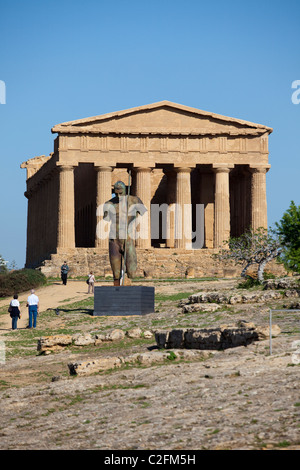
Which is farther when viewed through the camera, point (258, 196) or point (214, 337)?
point (258, 196)

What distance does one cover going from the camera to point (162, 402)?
16656 mm

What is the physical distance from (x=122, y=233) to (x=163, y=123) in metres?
38.0

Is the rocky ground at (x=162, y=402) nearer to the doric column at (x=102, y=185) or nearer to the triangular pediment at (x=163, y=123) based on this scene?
the doric column at (x=102, y=185)

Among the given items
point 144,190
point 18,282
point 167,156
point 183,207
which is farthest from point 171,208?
point 18,282

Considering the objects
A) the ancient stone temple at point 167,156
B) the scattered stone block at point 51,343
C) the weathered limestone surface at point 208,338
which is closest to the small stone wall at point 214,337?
the weathered limestone surface at point 208,338

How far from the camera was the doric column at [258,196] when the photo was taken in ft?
248

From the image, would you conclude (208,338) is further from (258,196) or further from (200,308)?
(258,196)

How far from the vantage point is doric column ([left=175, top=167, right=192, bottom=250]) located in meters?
75.3

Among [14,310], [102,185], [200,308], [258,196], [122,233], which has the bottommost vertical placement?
[14,310]

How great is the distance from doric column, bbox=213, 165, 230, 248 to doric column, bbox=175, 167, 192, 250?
2307 mm

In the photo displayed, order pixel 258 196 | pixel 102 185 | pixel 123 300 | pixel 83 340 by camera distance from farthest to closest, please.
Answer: pixel 258 196
pixel 102 185
pixel 123 300
pixel 83 340

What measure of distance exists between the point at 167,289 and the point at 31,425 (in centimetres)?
3431

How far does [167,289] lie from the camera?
50562 mm
